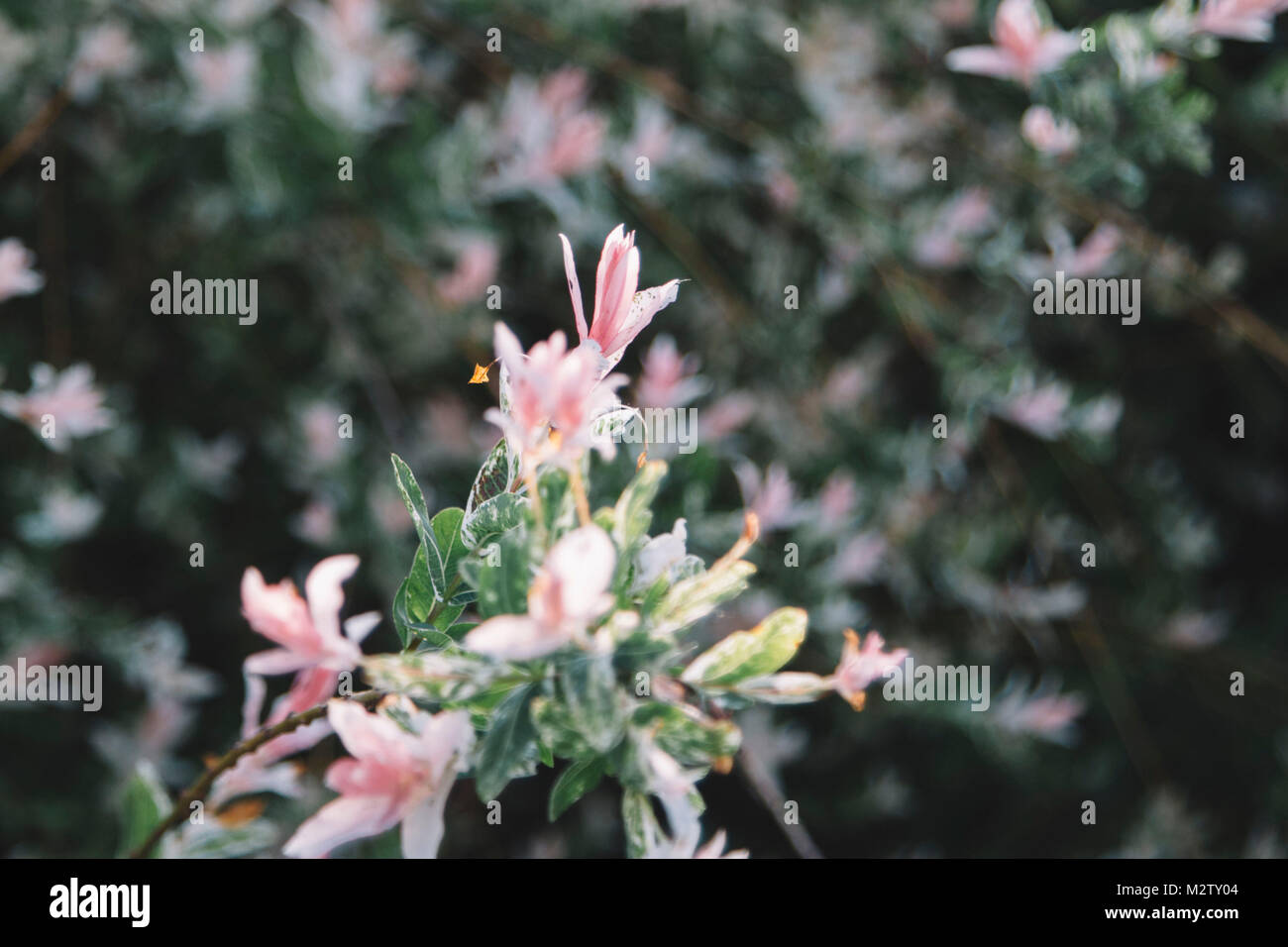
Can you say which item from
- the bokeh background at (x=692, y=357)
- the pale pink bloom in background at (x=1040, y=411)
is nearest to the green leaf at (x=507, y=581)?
the bokeh background at (x=692, y=357)

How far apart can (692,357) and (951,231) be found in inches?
20.9

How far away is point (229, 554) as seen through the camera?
171 centimetres

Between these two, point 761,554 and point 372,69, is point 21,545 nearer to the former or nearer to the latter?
point 372,69

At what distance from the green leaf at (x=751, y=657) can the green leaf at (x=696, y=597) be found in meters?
0.02

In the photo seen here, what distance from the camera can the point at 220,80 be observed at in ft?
4.21

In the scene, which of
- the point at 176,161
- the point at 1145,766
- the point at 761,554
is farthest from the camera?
the point at 1145,766

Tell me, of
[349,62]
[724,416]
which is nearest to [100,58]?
[349,62]

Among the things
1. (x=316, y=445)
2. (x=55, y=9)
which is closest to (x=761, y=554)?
(x=316, y=445)

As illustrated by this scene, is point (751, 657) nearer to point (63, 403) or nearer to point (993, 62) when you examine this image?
point (993, 62)

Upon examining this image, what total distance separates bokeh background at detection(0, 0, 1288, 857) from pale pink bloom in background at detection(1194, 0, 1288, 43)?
173 mm

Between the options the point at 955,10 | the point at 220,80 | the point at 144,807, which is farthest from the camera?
the point at 955,10

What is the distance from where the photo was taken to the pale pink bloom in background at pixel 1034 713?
1.72 meters

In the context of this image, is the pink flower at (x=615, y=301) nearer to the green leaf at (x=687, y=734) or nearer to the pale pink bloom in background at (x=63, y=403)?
the green leaf at (x=687, y=734)

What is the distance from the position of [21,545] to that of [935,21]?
198 cm
